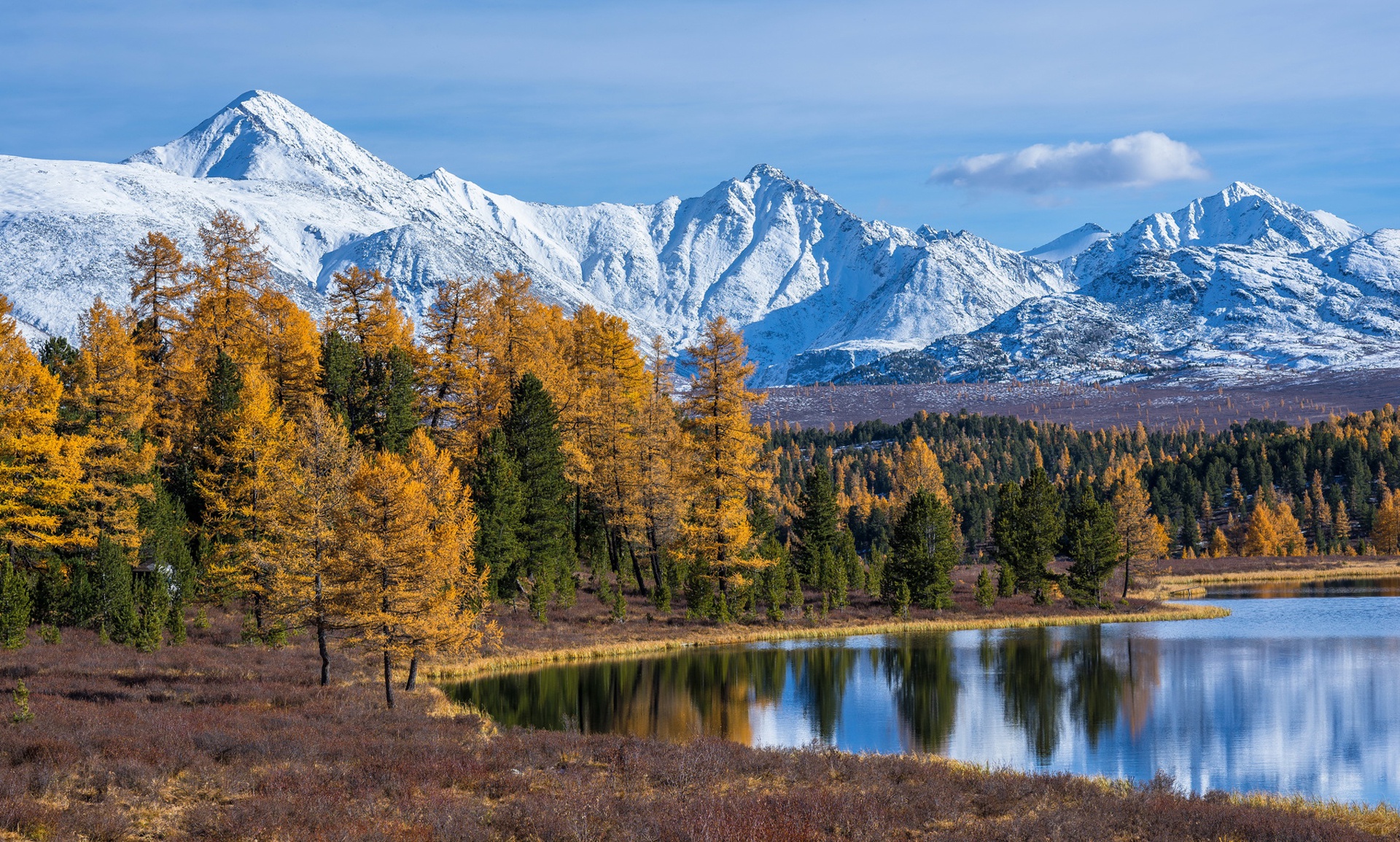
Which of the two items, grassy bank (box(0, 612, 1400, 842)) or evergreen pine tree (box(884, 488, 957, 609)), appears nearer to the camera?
grassy bank (box(0, 612, 1400, 842))

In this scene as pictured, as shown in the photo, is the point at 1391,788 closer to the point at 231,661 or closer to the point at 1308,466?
the point at 231,661

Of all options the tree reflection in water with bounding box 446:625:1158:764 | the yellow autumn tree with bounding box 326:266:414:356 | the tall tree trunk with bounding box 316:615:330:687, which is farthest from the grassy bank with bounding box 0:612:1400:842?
the yellow autumn tree with bounding box 326:266:414:356

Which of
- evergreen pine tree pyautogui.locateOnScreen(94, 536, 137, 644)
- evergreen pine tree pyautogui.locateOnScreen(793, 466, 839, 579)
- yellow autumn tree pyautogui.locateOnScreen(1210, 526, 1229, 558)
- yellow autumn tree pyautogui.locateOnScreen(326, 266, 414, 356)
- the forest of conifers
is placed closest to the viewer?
the forest of conifers

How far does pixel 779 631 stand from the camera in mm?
62969

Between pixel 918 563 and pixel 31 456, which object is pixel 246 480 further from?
pixel 918 563

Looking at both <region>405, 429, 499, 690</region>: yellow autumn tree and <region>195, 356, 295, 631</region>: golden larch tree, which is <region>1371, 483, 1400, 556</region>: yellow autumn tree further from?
<region>195, 356, 295, 631</region>: golden larch tree

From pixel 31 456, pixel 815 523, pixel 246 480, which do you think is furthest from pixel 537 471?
pixel 31 456

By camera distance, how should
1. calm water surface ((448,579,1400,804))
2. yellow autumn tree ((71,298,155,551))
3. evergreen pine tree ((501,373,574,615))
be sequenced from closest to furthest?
calm water surface ((448,579,1400,804))
yellow autumn tree ((71,298,155,551))
evergreen pine tree ((501,373,574,615))

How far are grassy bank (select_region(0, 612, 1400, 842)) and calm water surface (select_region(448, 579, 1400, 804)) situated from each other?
5.91 metres

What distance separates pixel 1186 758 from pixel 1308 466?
→ 183 m

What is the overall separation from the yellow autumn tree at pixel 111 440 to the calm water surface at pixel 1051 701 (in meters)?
19.3

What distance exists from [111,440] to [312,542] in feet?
64.4

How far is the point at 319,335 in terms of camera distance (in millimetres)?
66062

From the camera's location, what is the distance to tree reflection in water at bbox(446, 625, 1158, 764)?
37.0m
